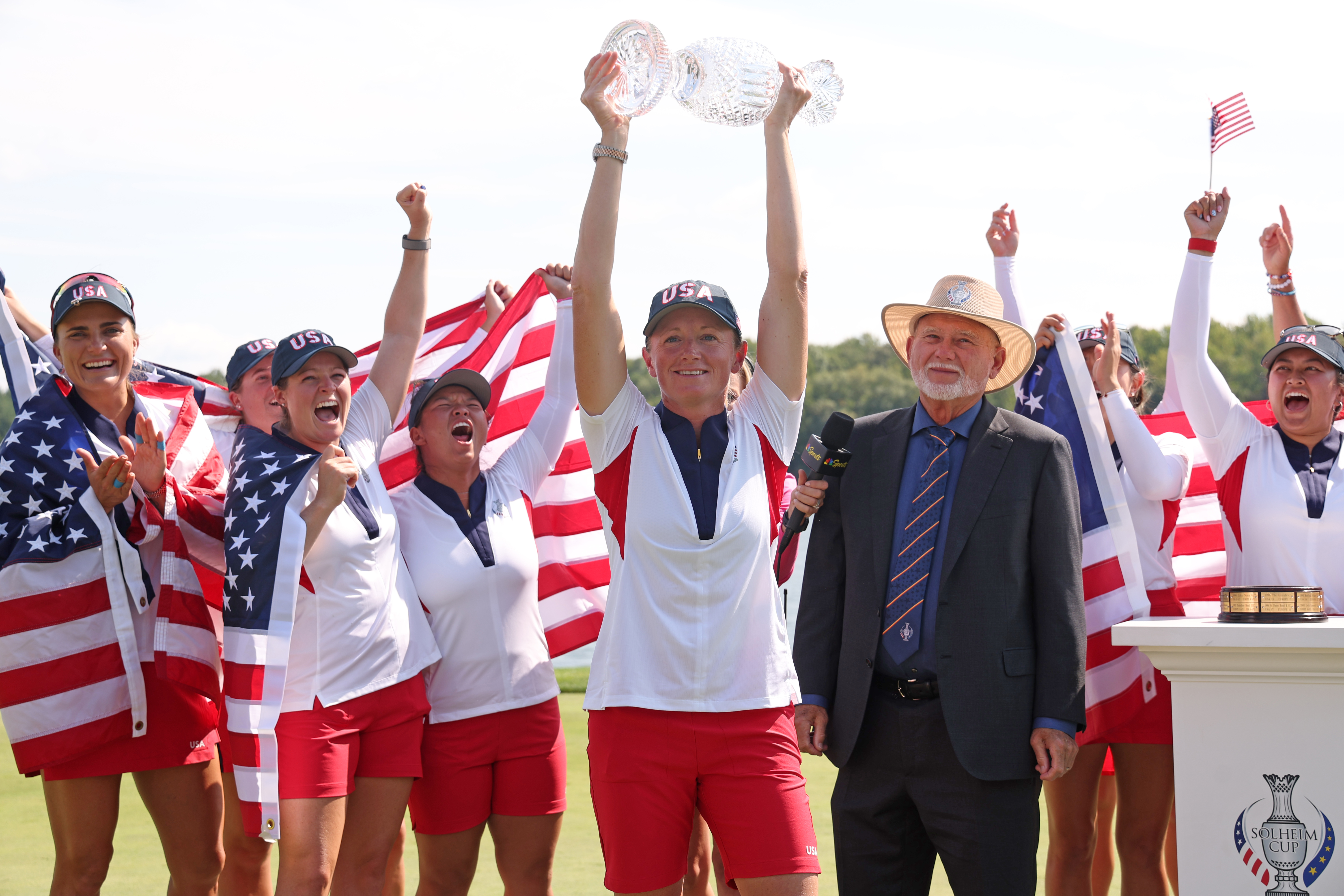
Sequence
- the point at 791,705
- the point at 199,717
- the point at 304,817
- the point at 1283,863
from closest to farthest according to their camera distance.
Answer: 1. the point at 1283,863
2. the point at 791,705
3. the point at 304,817
4. the point at 199,717

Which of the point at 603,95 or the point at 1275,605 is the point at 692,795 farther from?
the point at 603,95

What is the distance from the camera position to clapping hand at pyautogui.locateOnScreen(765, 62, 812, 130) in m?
3.57

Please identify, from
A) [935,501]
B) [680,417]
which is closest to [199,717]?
[680,417]

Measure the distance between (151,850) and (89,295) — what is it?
3.65 metres

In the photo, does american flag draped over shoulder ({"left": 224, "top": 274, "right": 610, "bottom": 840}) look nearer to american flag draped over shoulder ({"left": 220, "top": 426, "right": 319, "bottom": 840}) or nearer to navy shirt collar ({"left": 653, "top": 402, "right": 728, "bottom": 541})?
american flag draped over shoulder ({"left": 220, "top": 426, "right": 319, "bottom": 840})

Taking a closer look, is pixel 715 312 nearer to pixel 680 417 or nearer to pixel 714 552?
pixel 680 417

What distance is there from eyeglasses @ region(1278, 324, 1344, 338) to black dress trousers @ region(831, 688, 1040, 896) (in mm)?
1935

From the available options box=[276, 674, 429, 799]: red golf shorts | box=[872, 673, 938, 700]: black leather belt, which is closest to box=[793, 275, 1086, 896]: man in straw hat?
box=[872, 673, 938, 700]: black leather belt

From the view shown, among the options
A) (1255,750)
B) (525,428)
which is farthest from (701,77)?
(1255,750)

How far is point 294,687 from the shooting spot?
12.6ft

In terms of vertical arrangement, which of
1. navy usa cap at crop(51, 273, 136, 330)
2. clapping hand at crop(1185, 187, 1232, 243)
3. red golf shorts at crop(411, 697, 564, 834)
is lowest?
red golf shorts at crop(411, 697, 564, 834)

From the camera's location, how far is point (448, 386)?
4406mm

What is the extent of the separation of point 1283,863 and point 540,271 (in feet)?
11.4

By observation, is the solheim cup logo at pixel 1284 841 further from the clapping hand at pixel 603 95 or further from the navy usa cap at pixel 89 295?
the navy usa cap at pixel 89 295
